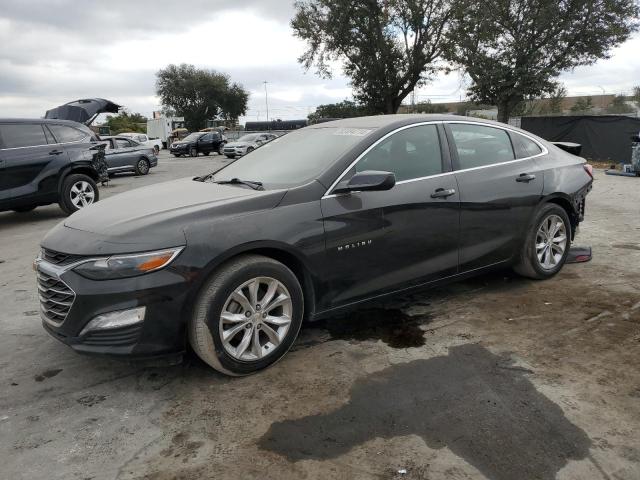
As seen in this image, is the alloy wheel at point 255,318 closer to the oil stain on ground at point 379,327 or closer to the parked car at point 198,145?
the oil stain on ground at point 379,327

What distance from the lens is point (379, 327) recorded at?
157 inches

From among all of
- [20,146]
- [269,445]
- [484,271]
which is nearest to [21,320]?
[269,445]

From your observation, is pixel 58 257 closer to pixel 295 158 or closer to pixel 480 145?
pixel 295 158

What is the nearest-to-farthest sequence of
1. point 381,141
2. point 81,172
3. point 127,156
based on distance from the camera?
point 381,141 < point 81,172 < point 127,156

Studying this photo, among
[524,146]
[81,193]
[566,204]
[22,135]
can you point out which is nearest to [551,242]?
[566,204]

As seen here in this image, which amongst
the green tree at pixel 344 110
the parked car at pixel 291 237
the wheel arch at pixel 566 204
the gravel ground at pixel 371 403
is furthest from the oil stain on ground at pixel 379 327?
the green tree at pixel 344 110

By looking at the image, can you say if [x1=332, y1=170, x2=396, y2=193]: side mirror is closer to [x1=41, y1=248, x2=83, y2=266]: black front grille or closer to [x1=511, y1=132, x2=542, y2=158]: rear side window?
[x1=41, y1=248, x2=83, y2=266]: black front grille

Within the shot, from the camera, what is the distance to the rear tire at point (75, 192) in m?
9.27

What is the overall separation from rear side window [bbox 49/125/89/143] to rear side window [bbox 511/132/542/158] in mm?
7869

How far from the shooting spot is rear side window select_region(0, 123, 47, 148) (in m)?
8.63

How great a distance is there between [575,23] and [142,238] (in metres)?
29.4

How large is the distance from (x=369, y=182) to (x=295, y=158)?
818 millimetres

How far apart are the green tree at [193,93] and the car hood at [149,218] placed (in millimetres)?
69299

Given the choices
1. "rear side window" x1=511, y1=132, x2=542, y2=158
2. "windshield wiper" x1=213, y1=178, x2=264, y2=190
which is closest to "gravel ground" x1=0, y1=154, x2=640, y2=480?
"windshield wiper" x1=213, y1=178, x2=264, y2=190
